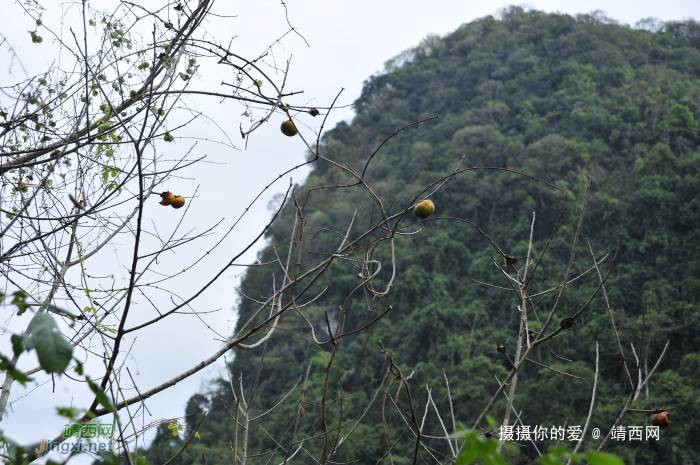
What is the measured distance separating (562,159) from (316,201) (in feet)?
35.2

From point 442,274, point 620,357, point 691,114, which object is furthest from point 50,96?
point 691,114

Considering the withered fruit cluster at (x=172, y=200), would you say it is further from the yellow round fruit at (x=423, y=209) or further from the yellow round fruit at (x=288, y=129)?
the yellow round fruit at (x=423, y=209)

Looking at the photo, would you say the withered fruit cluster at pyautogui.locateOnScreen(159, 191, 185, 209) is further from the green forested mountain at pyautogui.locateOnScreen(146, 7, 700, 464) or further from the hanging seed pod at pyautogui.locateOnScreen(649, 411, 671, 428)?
the green forested mountain at pyautogui.locateOnScreen(146, 7, 700, 464)

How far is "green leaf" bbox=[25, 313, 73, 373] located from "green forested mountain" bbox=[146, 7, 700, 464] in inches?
270

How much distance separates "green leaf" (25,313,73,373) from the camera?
0.43m

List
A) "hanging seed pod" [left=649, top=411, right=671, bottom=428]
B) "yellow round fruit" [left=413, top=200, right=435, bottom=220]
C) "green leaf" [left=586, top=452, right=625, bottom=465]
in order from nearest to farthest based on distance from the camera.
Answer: "green leaf" [left=586, top=452, right=625, bottom=465], "yellow round fruit" [left=413, top=200, right=435, bottom=220], "hanging seed pod" [left=649, top=411, right=671, bottom=428]

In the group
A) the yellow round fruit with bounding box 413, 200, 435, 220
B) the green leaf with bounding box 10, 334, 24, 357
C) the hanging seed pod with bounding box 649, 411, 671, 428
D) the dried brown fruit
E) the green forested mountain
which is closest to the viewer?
the green leaf with bounding box 10, 334, 24, 357

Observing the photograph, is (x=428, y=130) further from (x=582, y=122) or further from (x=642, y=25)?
(x=642, y=25)

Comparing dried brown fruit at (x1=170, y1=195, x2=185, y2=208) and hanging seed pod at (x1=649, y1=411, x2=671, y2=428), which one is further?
dried brown fruit at (x1=170, y1=195, x2=185, y2=208)

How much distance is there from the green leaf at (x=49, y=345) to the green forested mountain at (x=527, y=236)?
22.5ft

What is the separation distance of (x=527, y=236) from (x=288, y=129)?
15579mm

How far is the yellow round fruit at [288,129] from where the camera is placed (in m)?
1.27

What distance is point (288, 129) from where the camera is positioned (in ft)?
4.23

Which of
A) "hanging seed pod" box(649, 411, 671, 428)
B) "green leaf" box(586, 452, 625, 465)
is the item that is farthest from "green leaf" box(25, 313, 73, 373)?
"hanging seed pod" box(649, 411, 671, 428)
